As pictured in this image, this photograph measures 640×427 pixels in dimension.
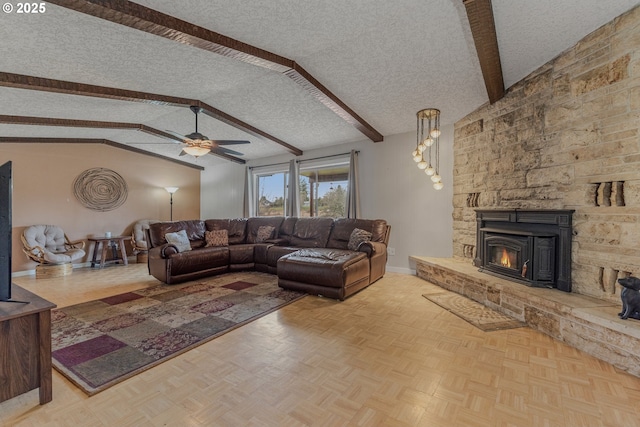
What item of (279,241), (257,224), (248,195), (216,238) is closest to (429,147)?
(279,241)

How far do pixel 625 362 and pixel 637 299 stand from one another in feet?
1.53

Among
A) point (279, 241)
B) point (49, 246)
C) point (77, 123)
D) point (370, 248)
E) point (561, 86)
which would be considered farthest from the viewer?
point (279, 241)

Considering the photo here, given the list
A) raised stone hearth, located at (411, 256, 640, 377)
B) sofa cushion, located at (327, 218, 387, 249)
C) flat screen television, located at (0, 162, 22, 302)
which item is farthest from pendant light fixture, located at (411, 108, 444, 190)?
flat screen television, located at (0, 162, 22, 302)

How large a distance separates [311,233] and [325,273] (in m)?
1.87

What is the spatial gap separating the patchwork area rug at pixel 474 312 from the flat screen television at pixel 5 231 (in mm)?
3691

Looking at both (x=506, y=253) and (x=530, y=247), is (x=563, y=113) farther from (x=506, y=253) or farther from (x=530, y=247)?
(x=506, y=253)

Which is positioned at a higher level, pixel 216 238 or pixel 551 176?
pixel 551 176

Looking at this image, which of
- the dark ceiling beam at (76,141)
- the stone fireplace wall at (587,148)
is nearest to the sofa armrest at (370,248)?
the stone fireplace wall at (587,148)

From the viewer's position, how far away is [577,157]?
8.96 feet

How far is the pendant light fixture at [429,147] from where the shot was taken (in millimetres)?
4031

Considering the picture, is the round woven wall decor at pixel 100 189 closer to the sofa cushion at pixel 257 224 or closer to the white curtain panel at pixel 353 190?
the sofa cushion at pixel 257 224

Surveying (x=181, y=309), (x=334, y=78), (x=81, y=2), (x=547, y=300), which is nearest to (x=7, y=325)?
(x=181, y=309)

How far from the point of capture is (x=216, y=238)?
17.4 feet

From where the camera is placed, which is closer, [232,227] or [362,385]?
[362,385]
